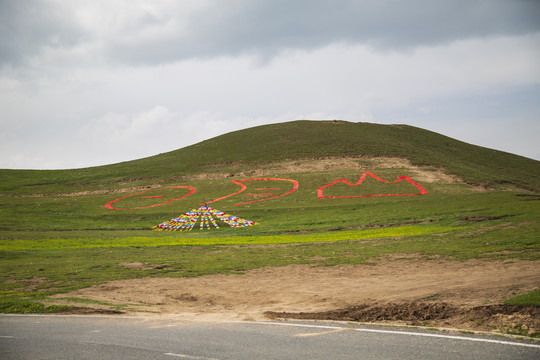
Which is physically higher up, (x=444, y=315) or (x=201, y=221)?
(x=201, y=221)

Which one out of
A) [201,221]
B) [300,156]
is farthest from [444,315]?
[300,156]

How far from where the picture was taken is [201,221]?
2061 inches

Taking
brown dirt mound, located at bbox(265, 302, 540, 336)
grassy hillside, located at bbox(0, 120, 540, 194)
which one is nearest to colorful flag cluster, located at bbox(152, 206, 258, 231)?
grassy hillside, located at bbox(0, 120, 540, 194)

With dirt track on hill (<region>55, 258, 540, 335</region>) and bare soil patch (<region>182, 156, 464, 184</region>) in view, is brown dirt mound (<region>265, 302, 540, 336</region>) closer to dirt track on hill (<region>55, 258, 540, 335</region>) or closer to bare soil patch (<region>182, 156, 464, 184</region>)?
dirt track on hill (<region>55, 258, 540, 335</region>)

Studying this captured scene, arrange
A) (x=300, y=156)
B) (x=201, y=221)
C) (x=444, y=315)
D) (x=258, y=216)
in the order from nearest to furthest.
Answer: (x=444, y=315), (x=201, y=221), (x=258, y=216), (x=300, y=156)

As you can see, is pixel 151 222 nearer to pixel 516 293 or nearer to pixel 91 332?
pixel 91 332

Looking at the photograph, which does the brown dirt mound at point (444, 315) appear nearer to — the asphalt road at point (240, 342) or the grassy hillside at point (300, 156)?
the asphalt road at point (240, 342)

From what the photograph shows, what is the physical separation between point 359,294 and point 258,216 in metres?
39.3

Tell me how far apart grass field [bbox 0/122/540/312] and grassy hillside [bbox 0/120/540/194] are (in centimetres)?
46

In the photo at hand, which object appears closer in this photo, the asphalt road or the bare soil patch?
the asphalt road

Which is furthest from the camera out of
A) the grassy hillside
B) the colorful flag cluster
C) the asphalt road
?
the grassy hillside

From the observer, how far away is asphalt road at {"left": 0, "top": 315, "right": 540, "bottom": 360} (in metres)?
10.2

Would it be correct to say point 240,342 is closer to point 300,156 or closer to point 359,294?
point 359,294

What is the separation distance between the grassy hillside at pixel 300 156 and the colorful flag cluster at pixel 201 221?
35769 millimetres
